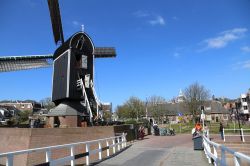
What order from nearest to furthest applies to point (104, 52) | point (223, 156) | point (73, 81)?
point (223, 156) < point (73, 81) < point (104, 52)

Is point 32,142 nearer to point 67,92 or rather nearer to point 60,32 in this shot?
point 67,92

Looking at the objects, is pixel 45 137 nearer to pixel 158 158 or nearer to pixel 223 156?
pixel 158 158

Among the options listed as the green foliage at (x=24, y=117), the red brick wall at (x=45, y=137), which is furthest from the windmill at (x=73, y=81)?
the green foliage at (x=24, y=117)

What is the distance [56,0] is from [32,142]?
59.2 feet

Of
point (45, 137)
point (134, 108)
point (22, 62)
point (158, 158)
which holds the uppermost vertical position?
point (22, 62)

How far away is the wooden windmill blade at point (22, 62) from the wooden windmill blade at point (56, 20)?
890 centimetres

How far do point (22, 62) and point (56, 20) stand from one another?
1382cm

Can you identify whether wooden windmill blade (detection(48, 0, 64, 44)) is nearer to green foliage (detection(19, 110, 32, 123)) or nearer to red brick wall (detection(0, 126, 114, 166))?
red brick wall (detection(0, 126, 114, 166))

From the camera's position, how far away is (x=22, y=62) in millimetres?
47219

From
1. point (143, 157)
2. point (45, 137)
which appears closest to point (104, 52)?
point (45, 137)

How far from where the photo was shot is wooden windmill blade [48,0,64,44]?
3508cm

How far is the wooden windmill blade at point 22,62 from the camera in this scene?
46.6m

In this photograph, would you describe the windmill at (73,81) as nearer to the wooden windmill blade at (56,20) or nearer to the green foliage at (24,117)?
the wooden windmill blade at (56,20)

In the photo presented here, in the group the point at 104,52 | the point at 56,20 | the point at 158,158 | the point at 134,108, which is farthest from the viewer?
the point at 134,108
